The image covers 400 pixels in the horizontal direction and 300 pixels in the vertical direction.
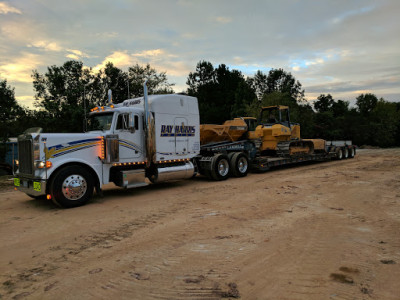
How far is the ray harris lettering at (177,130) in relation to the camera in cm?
976

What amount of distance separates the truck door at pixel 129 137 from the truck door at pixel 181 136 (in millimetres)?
1481

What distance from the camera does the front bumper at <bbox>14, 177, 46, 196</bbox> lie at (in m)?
6.98

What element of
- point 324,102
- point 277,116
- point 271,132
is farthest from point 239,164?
point 324,102

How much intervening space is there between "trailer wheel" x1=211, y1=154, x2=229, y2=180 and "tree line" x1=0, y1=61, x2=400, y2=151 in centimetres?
469

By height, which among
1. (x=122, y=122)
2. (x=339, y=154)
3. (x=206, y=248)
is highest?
(x=122, y=122)

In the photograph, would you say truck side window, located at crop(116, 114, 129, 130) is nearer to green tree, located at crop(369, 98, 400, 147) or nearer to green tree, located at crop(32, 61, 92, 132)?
green tree, located at crop(32, 61, 92, 132)

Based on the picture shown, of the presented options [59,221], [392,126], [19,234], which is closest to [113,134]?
[59,221]

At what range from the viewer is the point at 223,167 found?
1192cm

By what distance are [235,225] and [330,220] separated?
205cm

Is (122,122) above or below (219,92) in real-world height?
below

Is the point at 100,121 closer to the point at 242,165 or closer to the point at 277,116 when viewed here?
the point at 242,165

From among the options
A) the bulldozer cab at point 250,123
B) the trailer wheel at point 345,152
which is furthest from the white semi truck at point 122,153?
the trailer wheel at point 345,152

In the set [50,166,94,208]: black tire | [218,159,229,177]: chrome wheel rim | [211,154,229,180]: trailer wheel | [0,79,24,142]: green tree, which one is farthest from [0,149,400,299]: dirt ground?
[0,79,24,142]: green tree

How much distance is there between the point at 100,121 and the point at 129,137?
1074 mm
